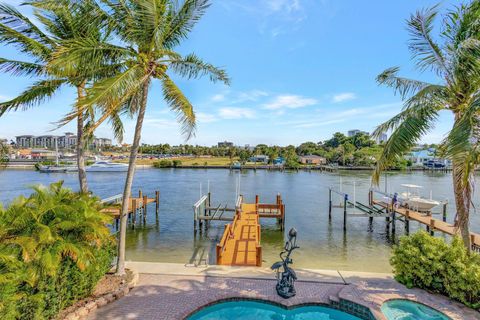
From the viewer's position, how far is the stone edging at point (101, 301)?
20.6ft

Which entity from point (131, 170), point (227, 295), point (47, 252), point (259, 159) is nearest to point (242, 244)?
point (227, 295)

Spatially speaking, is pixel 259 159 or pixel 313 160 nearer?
pixel 313 160

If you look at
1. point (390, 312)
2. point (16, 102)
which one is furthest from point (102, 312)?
point (390, 312)

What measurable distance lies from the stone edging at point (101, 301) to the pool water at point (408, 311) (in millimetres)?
7084

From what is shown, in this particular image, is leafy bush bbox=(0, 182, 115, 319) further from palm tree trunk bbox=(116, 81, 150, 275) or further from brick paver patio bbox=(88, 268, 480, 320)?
brick paver patio bbox=(88, 268, 480, 320)

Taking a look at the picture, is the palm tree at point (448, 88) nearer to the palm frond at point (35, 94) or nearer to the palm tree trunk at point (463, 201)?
the palm tree trunk at point (463, 201)

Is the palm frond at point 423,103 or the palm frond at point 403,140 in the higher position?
the palm frond at point 423,103

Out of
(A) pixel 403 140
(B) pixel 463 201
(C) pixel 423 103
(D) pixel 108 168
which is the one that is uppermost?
(C) pixel 423 103

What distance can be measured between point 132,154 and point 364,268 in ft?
38.9

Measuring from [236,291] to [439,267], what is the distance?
5.73 meters

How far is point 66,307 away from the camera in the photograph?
647 cm

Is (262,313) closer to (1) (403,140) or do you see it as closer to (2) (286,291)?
(2) (286,291)

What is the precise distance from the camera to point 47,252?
542 cm

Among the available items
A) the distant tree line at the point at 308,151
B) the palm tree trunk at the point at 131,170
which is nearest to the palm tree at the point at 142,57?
the palm tree trunk at the point at 131,170
